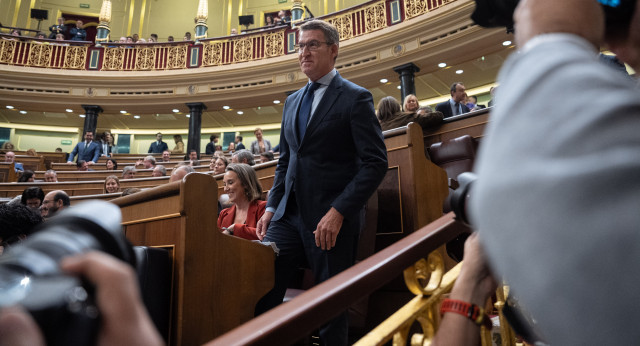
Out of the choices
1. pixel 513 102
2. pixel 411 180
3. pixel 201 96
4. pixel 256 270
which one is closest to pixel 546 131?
pixel 513 102

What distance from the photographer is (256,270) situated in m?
1.59

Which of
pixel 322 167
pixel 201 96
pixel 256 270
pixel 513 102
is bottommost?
pixel 256 270

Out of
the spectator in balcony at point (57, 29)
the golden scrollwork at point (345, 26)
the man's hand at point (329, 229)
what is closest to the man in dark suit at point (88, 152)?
the spectator in balcony at point (57, 29)

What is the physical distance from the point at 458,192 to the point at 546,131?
0.33 meters

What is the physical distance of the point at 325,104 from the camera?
1.54 meters

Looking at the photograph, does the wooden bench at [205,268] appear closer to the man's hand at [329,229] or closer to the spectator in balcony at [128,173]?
the man's hand at [329,229]

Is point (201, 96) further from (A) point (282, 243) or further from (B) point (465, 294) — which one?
(B) point (465, 294)

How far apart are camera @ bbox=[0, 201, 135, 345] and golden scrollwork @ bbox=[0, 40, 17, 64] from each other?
12010 mm

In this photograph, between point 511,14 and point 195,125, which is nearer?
point 511,14

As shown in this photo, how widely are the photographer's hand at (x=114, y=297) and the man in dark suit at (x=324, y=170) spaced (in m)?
1.09

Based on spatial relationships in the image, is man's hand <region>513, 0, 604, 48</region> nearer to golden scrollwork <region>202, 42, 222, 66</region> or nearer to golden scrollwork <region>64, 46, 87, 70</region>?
golden scrollwork <region>202, 42, 222, 66</region>

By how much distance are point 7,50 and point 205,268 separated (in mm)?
11114

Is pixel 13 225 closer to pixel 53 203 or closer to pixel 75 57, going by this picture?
pixel 53 203

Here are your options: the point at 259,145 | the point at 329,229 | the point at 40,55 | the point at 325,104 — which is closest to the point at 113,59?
the point at 40,55
